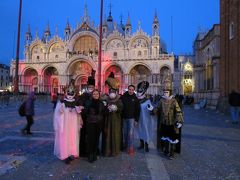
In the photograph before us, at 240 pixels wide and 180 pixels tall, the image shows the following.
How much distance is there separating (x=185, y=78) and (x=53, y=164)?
59.3m

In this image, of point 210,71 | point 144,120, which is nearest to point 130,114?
point 144,120

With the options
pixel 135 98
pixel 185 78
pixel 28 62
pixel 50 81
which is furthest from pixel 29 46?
pixel 135 98

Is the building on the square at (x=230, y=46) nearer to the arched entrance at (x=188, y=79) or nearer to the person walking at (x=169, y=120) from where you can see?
the person walking at (x=169, y=120)

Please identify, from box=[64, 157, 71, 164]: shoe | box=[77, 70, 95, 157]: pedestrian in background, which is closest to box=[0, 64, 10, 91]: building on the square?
box=[77, 70, 95, 157]: pedestrian in background

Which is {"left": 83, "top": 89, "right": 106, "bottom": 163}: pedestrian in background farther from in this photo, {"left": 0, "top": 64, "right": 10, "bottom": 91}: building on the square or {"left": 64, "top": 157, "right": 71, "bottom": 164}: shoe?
{"left": 0, "top": 64, "right": 10, "bottom": 91}: building on the square

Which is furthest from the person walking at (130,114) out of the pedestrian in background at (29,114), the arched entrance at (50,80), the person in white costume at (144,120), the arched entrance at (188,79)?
the arched entrance at (188,79)

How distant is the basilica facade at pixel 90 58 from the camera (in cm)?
5112

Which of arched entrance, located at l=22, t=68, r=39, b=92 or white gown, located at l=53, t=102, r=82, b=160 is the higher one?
arched entrance, located at l=22, t=68, r=39, b=92

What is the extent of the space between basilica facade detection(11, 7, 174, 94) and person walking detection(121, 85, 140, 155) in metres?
40.6

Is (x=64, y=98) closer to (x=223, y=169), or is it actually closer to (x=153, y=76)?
(x=223, y=169)

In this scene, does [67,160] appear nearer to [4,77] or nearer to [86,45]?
[86,45]

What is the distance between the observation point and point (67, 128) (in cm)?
672

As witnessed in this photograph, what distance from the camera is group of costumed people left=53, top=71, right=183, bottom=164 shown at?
6738 millimetres

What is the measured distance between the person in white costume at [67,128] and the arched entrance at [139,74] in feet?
151
